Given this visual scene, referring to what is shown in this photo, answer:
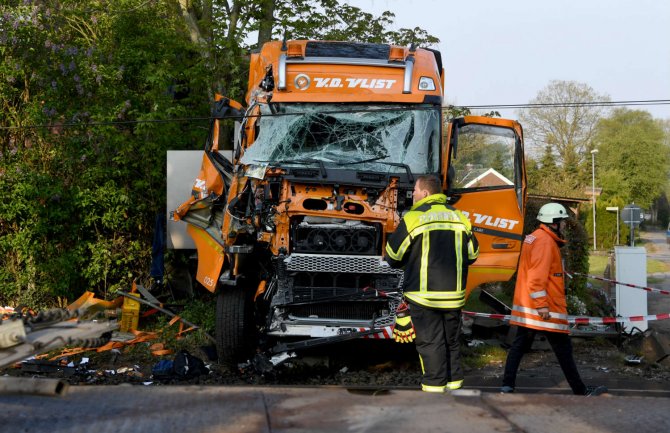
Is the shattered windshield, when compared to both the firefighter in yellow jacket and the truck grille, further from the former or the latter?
the firefighter in yellow jacket

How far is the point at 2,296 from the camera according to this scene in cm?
1141

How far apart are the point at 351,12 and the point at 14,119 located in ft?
22.0

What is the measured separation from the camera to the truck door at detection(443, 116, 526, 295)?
26.5 ft

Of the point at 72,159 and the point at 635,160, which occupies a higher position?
the point at 635,160

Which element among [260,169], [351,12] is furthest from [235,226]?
[351,12]

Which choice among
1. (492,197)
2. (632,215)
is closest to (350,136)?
(492,197)

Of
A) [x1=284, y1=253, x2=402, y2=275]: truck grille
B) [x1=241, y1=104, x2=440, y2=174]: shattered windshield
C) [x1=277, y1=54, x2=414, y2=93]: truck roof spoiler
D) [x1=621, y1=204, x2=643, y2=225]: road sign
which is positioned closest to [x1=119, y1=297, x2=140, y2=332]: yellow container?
[x1=241, y1=104, x2=440, y2=174]: shattered windshield

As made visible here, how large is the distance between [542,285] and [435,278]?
1.27m

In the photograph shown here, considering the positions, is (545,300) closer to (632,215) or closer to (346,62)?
(346,62)

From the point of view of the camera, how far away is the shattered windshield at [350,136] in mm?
7953

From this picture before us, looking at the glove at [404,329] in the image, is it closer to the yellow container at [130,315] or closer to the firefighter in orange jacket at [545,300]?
the firefighter in orange jacket at [545,300]

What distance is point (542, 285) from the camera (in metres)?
6.37

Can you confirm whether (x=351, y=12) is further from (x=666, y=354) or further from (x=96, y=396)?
(x=96, y=396)

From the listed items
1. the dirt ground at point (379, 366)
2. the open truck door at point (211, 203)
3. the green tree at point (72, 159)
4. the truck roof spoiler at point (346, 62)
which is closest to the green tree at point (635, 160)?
the green tree at point (72, 159)
